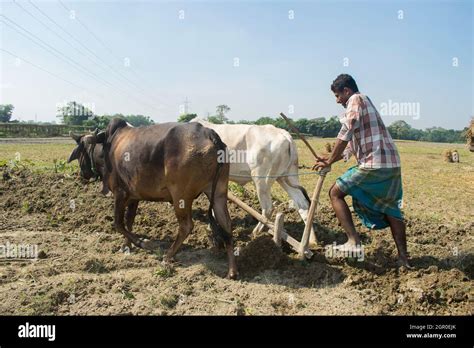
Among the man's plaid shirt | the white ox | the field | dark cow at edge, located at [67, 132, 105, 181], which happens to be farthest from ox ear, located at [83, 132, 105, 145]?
the man's plaid shirt

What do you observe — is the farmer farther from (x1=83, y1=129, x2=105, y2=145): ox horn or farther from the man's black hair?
(x1=83, y1=129, x2=105, y2=145): ox horn

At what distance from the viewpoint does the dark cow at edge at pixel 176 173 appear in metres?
5.25

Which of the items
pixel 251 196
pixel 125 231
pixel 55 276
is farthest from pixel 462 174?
pixel 55 276

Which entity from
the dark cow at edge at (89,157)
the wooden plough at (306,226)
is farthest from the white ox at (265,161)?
the dark cow at edge at (89,157)

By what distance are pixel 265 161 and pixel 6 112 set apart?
317 ft

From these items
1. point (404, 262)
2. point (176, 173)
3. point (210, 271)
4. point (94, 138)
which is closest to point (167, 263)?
point (210, 271)

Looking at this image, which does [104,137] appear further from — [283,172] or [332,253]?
[332,253]

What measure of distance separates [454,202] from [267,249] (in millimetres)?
7401

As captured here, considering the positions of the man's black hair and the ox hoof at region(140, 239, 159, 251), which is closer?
the man's black hair

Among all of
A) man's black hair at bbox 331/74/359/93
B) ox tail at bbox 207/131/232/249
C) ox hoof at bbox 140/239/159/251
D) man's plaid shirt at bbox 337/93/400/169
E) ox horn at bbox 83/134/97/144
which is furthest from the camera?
ox horn at bbox 83/134/97/144

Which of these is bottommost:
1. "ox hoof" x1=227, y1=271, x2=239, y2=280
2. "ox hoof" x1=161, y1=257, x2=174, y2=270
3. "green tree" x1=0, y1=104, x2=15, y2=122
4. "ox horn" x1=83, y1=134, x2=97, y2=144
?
"ox hoof" x1=227, y1=271, x2=239, y2=280

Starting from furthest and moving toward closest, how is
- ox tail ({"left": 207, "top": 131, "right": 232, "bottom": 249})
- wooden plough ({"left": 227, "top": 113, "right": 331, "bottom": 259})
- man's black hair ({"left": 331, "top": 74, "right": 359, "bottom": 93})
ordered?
1. ox tail ({"left": 207, "top": 131, "right": 232, "bottom": 249})
2. wooden plough ({"left": 227, "top": 113, "right": 331, "bottom": 259})
3. man's black hair ({"left": 331, "top": 74, "right": 359, "bottom": 93})

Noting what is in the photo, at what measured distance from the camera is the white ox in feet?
22.7

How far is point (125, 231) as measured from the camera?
6215 millimetres
